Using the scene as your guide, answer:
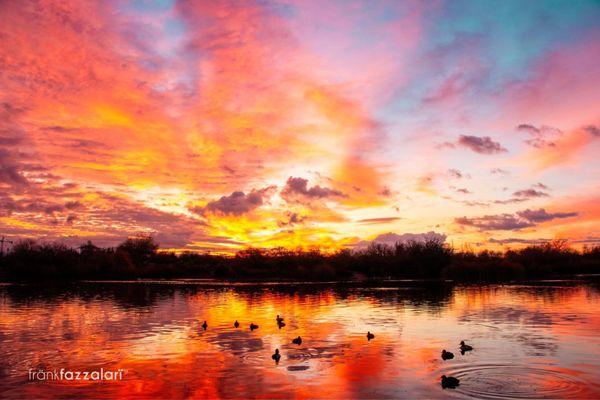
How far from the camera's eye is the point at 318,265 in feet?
326

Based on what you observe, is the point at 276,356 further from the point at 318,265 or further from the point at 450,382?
the point at 318,265

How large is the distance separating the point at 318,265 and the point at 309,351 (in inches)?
3110

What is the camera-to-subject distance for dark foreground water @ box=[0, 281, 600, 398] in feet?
49.4

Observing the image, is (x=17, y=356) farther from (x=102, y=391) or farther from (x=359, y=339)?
(x=359, y=339)

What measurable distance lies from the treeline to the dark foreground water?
1949 inches

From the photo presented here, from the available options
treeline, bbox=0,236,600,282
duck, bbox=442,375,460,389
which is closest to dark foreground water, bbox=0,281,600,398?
duck, bbox=442,375,460,389

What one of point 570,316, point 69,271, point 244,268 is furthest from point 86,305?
point 244,268

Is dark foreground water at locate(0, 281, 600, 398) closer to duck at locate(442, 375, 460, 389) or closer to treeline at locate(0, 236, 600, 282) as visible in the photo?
duck at locate(442, 375, 460, 389)

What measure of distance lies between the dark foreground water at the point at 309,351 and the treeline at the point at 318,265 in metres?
49.5

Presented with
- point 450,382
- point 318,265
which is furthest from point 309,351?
point 318,265

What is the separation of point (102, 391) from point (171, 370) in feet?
9.21

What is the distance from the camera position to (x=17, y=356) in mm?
19719

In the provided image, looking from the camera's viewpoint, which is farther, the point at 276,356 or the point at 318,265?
the point at 318,265

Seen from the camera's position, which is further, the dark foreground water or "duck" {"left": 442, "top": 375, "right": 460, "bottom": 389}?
the dark foreground water
